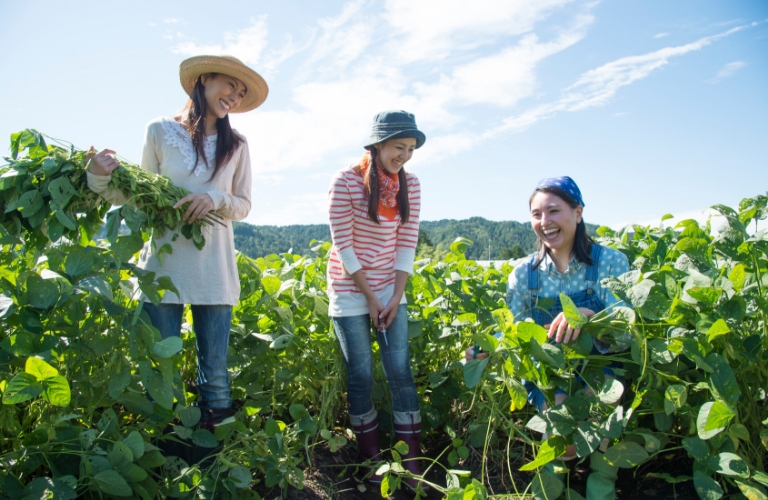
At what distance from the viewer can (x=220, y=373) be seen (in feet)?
6.82

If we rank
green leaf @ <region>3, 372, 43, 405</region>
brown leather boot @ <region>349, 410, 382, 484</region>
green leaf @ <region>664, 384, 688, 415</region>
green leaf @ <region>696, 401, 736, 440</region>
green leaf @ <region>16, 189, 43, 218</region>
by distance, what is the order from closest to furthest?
green leaf @ <region>3, 372, 43, 405</region>
green leaf @ <region>696, 401, 736, 440</region>
green leaf @ <region>664, 384, 688, 415</region>
green leaf @ <region>16, 189, 43, 218</region>
brown leather boot @ <region>349, 410, 382, 484</region>

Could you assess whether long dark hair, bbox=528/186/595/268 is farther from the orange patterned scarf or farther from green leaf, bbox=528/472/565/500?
green leaf, bbox=528/472/565/500

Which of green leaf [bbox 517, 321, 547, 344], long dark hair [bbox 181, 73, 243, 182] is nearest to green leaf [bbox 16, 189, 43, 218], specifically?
long dark hair [bbox 181, 73, 243, 182]

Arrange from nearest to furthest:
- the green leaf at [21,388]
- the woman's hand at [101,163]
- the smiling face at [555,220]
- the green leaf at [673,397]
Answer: the green leaf at [21,388] < the green leaf at [673,397] < the woman's hand at [101,163] < the smiling face at [555,220]

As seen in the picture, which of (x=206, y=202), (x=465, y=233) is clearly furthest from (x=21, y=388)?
(x=465, y=233)

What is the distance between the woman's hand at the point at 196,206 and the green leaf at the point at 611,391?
1.40 meters

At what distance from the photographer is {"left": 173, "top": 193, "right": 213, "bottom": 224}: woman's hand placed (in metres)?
1.90

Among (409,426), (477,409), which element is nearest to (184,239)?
(409,426)

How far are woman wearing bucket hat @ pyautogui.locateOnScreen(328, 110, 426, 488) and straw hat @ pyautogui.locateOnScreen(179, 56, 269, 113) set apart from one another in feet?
1.79

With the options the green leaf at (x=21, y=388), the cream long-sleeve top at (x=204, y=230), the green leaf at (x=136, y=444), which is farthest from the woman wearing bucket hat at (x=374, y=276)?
the green leaf at (x=21, y=388)

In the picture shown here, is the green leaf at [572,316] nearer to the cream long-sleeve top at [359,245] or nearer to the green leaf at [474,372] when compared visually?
the green leaf at [474,372]

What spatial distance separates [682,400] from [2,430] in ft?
6.57

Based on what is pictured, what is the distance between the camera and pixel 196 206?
1.92 meters

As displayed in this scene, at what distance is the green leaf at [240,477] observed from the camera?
5.46 feet
